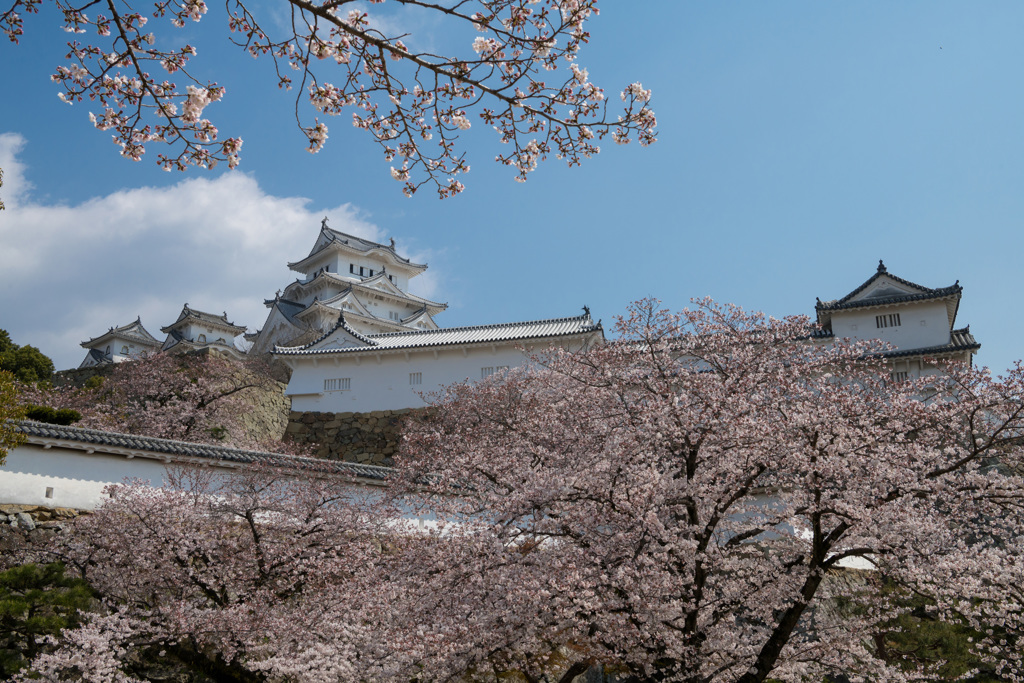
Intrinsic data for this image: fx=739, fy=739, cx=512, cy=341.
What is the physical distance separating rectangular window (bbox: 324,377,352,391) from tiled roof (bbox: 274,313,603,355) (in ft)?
3.06

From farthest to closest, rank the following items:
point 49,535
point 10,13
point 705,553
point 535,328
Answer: point 535,328 → point 49,535 → point 705,553 → point 10,13

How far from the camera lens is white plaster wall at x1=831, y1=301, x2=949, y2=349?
21266mm

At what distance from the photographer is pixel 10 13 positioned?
13.8ft

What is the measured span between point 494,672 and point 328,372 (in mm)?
16085

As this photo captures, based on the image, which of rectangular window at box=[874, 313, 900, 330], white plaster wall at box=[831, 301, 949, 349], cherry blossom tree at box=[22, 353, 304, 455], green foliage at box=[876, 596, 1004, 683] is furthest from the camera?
rectangular window at box=[874, 313, 900, 330]

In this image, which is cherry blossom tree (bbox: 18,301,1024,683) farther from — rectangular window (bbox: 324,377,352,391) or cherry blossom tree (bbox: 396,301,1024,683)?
rectangular window (bbox: 324,377,352,391)

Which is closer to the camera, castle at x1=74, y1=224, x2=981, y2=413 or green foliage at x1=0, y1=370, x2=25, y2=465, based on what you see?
green foliage at x1=0, y1=370, x2=25, y2=465

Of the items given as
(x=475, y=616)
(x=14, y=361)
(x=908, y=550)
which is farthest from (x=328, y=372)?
(x=908, y=550)

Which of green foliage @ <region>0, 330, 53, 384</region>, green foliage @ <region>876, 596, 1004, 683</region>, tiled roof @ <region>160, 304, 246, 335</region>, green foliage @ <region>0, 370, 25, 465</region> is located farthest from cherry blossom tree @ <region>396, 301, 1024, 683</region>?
tiled roof @ <region>160, 304, 246, 335</region>

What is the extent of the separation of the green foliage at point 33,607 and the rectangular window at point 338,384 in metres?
14.1

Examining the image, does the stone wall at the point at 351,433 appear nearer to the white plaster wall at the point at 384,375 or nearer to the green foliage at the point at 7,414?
the white plaster wall at the point at 384,375

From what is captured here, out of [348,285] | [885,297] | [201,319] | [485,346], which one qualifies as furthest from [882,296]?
[201,319]

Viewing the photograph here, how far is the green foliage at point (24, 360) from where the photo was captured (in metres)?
29.9

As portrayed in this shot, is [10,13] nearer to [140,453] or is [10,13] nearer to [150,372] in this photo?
[140,453]
